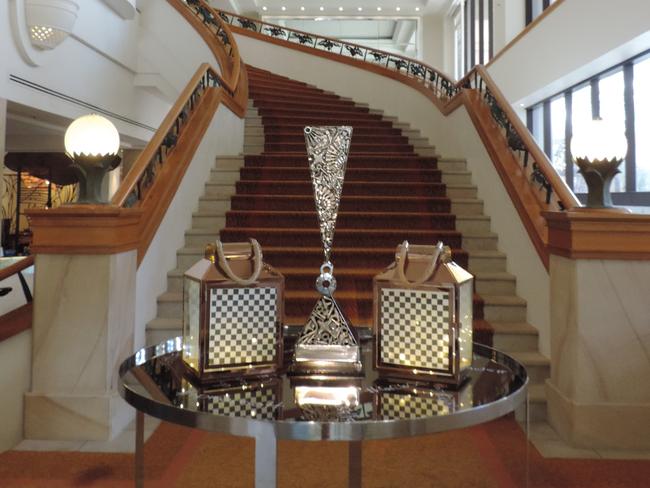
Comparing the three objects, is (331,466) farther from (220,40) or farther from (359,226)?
(220,40)

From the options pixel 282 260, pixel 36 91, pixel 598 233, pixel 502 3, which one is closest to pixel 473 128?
pixel 282 260

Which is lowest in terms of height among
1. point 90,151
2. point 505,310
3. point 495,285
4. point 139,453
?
point 139,453

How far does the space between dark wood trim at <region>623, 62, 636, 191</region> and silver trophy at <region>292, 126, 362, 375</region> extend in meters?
6.14

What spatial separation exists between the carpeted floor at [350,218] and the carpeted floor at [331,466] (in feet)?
2.83

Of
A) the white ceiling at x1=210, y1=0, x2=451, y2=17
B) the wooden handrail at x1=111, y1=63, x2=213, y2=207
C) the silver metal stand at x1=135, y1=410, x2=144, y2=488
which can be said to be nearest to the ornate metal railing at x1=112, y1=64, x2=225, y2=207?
the wooden handrail at x1=111, y1=63, x2=213, y2=207

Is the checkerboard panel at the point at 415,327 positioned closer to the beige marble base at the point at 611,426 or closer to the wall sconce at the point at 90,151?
the beige marble base at the point at 611,426

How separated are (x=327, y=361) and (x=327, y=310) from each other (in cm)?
13

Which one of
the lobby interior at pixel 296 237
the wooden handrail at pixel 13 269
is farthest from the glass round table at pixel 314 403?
the wooden handrail at pixel 13 269

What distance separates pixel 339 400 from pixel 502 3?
1010 centimetres

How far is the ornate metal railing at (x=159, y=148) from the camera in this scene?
2834 millimetres

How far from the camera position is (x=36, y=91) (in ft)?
17.6

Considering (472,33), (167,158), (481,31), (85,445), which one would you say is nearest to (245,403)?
(85,445)

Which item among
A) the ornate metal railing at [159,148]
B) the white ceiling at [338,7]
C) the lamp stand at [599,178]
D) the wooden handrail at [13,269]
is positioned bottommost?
the wooden handrail at [13,269]

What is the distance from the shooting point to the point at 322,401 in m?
1.15
